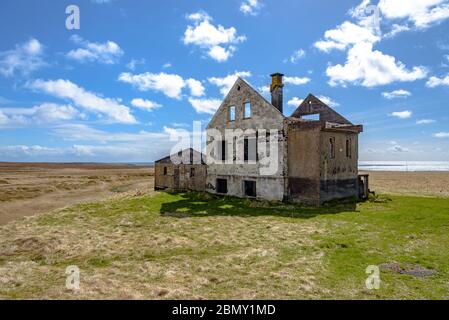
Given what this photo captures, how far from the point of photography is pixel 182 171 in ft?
93.1

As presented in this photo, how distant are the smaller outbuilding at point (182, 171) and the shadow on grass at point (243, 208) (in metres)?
4.13

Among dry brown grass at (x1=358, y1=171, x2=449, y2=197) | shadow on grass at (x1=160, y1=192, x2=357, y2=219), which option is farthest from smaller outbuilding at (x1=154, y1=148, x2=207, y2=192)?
dry brown grass at (x1=358, y1=171, x2=449, y2=197)

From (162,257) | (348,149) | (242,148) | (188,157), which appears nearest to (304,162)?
(348,149)

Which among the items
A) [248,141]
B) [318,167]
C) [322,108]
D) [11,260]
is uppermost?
[322,108]

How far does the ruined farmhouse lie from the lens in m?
19.8

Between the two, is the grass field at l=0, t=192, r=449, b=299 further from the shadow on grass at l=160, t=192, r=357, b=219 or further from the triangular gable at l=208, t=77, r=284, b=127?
the triangular gable at l=208, t=77, r=284, b=127

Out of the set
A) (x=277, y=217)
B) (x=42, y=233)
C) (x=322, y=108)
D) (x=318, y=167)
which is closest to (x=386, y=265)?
(x=277, y=217)

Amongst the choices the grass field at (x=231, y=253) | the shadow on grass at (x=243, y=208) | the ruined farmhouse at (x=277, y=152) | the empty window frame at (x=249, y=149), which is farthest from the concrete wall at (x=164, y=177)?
the grass field at (x=231, y=253)

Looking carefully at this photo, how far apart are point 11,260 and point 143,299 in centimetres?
600

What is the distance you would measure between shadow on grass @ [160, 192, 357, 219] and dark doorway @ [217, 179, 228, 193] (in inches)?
70.2

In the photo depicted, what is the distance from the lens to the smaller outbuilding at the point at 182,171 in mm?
26845

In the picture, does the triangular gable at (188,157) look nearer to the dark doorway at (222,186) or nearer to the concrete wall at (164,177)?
the concrete wall at (164,177)
